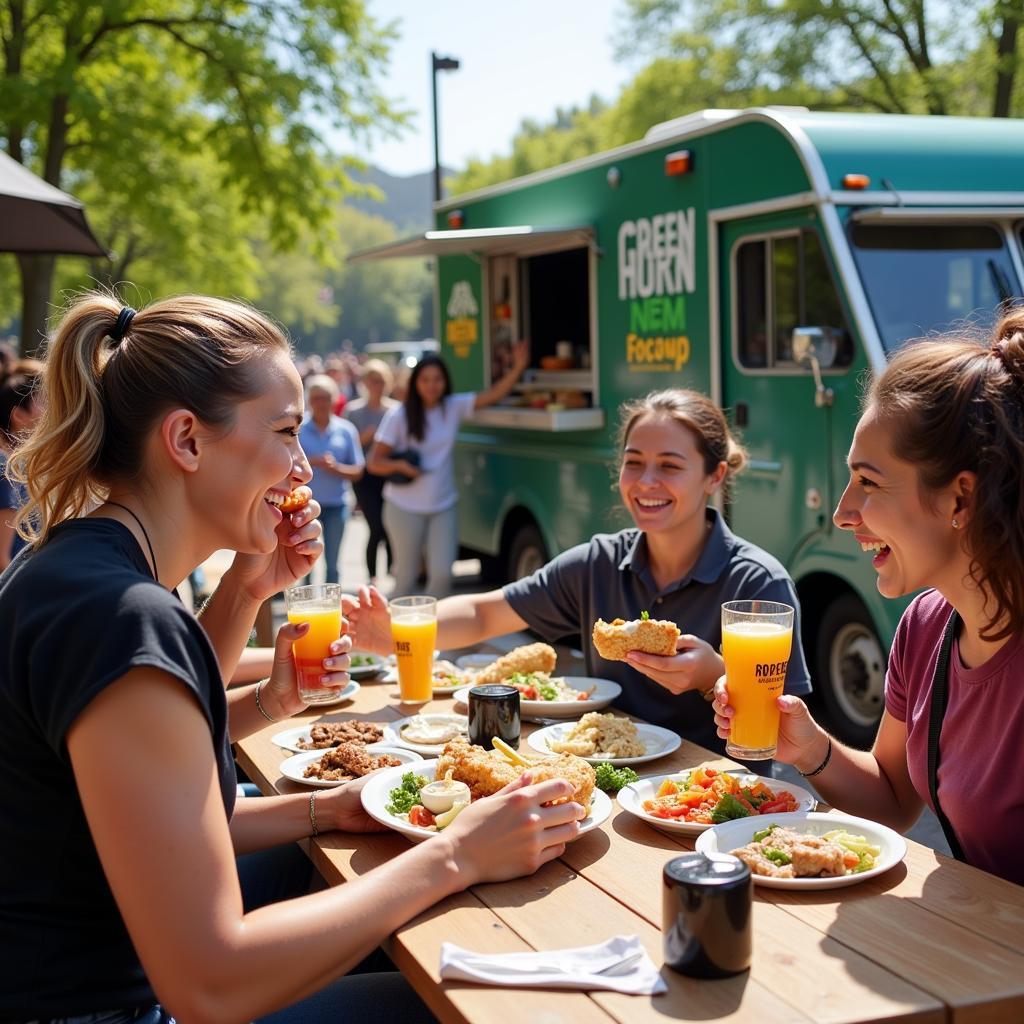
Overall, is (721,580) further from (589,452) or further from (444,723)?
(589,452)

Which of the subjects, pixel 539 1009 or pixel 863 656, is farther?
pixel 863 656

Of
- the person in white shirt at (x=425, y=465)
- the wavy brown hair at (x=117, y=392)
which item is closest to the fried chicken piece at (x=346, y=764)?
the wavy brown hair at (x=117, y=392)

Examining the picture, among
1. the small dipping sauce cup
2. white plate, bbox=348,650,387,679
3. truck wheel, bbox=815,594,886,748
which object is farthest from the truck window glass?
the small dipping sauce cup

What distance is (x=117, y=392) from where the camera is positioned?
2182 millimetres

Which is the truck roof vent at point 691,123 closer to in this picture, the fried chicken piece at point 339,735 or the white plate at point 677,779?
the fried chicken piece at point 339,735

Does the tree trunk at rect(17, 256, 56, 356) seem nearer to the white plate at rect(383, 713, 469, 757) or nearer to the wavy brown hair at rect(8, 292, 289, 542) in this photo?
the white plate at rect(383, 713, 469, 757)

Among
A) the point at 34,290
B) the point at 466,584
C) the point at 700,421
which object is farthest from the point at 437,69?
the point at 700,421

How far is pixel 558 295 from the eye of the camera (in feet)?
29.9

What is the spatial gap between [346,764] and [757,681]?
0.99 metres

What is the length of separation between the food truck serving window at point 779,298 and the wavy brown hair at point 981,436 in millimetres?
3600

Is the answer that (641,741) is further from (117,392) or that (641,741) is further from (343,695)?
(117,392)

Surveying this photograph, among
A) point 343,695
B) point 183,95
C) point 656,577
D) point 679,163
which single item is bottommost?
point 343,695

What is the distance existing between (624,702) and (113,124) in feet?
41.5

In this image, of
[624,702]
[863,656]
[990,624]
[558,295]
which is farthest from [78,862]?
[558,295]
